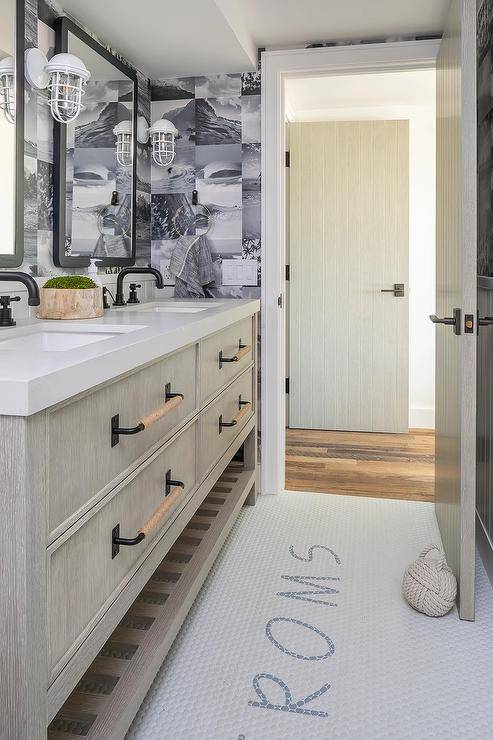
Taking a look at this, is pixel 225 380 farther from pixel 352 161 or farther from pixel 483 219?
pixel 352 161

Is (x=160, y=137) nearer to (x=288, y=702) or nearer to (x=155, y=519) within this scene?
(x=155, y=519)

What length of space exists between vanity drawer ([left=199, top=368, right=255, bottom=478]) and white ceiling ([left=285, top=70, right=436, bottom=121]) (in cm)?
186

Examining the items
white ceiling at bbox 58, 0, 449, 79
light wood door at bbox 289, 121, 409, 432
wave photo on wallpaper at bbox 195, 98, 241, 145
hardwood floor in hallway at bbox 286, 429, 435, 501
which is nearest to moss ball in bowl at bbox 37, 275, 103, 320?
white ceiling at bbox 58, 0, 449, 79

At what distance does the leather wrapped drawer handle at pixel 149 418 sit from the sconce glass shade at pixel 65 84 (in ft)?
3.10

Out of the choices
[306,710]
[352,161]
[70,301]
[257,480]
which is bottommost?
[306,710]

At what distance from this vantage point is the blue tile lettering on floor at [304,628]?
6.05ft

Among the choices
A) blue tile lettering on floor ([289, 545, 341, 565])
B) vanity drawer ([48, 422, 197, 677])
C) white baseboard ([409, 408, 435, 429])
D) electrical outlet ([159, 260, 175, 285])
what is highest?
electrical outlet ([159, 260, 175, 285])

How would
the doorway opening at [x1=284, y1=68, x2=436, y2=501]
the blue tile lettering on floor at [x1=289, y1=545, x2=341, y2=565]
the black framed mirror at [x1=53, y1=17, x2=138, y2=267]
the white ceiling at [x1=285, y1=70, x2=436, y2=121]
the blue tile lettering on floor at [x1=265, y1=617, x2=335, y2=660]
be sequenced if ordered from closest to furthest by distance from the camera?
the blue tile lettering on floor at [x1=265, y1=617, x2=335, y2=660] < the black framed mirror at [x1=53, y1=17, x2=138, y2=267] < the blue tile lettering on floor at [x1=289, y1=545, x2=341, y2=565] < the white ceiling at [x1=285, y1=70, x2=436, y2=121] < the doorway opening at [x1=284, y1=68, x2=436, y2=501]

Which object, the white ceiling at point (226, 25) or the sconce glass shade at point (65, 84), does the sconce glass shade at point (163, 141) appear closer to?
the white ceiling at point (226, 25)

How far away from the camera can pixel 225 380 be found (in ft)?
7.89

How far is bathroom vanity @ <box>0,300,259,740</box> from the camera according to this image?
100 centimetres

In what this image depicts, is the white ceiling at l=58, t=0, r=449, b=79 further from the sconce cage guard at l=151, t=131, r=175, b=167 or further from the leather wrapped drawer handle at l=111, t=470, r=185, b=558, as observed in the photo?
the leather wrapped drawer handle at l=111, t=470, r=185, b=558

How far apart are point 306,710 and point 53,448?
987mm

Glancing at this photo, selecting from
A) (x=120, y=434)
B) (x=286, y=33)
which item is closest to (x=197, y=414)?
(x=120, y=434)
